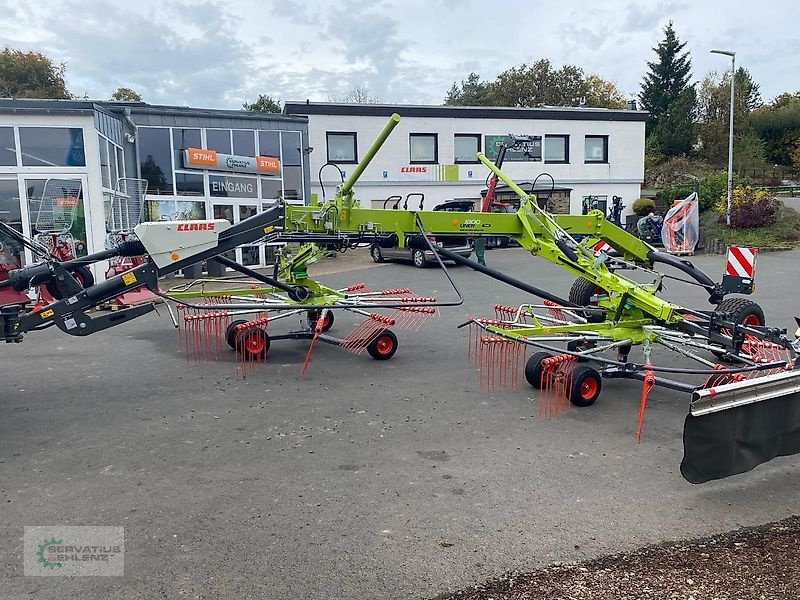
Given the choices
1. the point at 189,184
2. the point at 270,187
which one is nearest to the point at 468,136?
the point at 270,187

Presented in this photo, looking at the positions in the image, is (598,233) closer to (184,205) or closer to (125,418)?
(125,418)

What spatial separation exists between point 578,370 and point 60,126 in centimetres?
1277

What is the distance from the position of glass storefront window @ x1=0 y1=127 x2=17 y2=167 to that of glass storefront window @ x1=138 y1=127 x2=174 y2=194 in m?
4.56

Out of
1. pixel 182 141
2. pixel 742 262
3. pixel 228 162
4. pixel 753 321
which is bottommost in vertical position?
pixel 753 321

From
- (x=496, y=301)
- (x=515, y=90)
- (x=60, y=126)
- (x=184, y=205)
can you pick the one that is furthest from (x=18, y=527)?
(x=515, y=90)

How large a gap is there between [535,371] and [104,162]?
1223 cm

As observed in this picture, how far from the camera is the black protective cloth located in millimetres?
4309

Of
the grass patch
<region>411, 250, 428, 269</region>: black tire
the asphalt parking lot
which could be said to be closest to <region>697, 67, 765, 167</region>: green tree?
the grass patch

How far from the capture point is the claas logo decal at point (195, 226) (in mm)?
6633

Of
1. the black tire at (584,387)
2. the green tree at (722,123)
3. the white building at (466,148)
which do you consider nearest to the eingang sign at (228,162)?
the white building at (466,148)

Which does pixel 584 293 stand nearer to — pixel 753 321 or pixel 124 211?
pixel 753 321

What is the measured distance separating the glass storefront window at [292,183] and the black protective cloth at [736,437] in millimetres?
17721

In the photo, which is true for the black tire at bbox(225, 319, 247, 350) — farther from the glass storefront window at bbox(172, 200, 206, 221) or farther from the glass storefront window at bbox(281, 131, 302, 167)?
the glass storefront window at bbox(281, 131, 302, 167)

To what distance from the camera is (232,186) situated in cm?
1958
